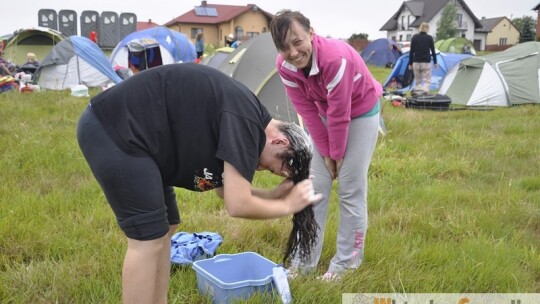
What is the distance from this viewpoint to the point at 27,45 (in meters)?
16.0

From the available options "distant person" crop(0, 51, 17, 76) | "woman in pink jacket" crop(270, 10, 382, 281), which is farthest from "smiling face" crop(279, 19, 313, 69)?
"distant person" crop(0, 51, 17, 76)

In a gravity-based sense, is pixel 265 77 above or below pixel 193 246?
above

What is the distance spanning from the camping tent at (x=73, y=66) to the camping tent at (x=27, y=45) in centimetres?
540

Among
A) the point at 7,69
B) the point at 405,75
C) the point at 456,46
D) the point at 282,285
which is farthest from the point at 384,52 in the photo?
the point at 282,285

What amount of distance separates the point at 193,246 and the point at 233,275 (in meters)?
0.29

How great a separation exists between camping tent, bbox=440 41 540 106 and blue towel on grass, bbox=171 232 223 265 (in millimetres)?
7587

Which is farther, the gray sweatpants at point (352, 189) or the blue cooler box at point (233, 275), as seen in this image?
the gray sweatpants at point (352, 189)

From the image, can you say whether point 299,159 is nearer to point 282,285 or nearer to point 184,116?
point 184,116

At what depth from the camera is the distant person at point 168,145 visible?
5.43 feet

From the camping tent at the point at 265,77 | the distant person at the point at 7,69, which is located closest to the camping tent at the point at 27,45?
the distant person at the point at 7,69

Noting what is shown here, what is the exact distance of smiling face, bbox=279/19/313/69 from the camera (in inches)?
90.9

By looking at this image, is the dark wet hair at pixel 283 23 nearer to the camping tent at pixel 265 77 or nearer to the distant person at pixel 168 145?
the distant person at pixel 168 145

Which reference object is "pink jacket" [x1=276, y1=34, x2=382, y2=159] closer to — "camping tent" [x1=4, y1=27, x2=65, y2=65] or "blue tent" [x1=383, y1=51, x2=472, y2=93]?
"blue tent" [x1=383, y1=51, x2=472, y2=93]

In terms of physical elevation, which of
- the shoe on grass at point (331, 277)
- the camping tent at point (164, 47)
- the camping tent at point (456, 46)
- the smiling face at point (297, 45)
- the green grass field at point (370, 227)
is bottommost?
the shoe on grass at point (331, 277)
